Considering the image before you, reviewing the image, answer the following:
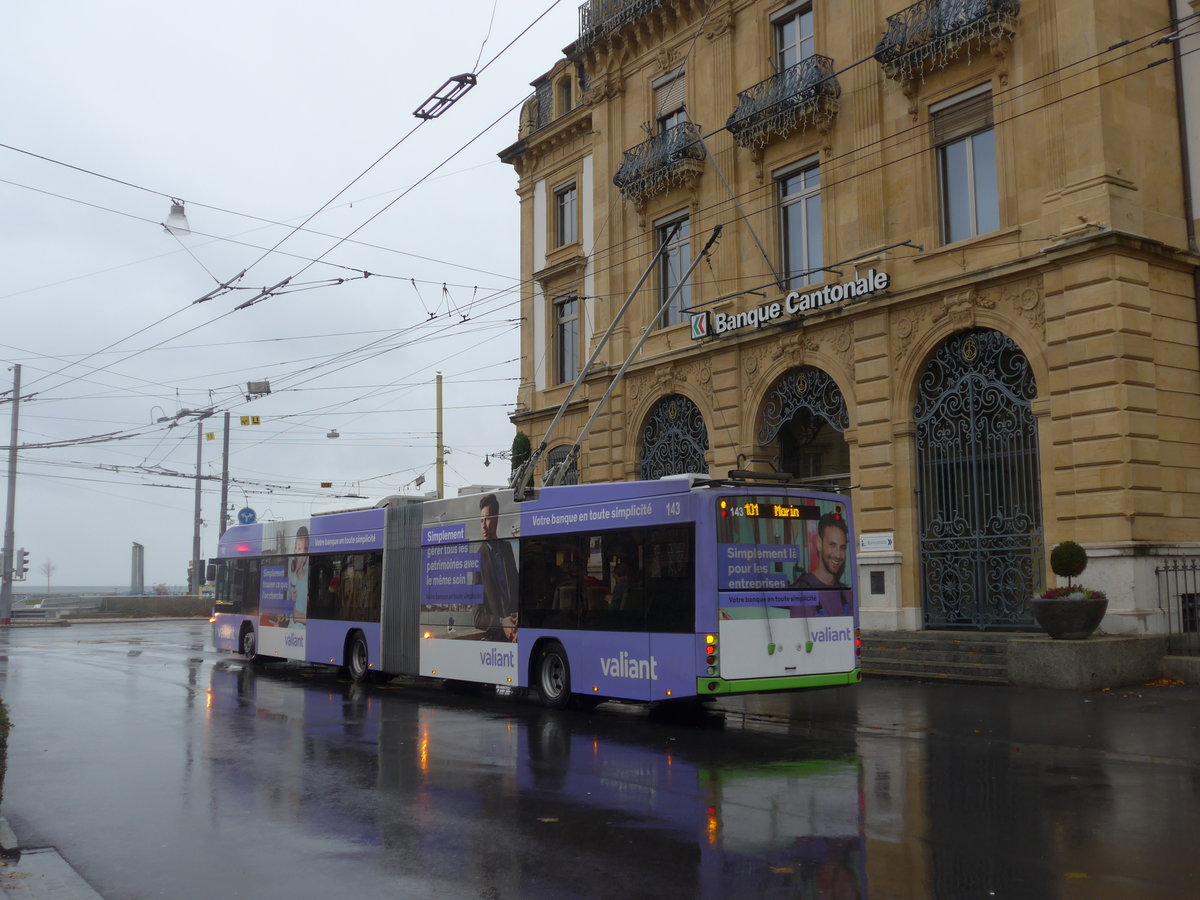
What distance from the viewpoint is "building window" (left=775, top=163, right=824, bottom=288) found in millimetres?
24609

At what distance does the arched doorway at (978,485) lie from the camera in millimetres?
19594

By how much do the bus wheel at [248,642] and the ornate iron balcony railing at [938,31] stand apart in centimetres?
1825

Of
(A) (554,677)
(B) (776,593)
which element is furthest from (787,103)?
(A) (554,677)

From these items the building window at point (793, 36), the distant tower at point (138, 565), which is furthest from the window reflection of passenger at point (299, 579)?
the distant tower at point (138, 565)

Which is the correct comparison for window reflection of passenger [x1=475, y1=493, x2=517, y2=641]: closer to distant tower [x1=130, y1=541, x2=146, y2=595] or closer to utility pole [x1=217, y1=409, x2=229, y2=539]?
utility pole [x1=217, y1=409, x2=229, y2=539]

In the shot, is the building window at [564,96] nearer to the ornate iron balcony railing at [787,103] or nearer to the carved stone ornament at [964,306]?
the ornate iron balcony railing at [787,103]

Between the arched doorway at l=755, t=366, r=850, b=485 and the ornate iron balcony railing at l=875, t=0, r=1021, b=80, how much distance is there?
255 inches

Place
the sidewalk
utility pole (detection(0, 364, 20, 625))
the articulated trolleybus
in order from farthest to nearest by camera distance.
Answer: utility pole (detection(0, 364, 20, 625))
the articulated trolleybus
the sidewalk

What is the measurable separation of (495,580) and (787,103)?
13375 millimetres

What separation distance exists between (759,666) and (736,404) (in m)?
13.2

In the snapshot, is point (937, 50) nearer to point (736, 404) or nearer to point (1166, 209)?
point (1166, 209)

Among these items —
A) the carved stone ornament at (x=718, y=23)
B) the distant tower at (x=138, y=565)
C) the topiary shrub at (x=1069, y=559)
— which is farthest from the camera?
the distant tower at (x=138, y=565)

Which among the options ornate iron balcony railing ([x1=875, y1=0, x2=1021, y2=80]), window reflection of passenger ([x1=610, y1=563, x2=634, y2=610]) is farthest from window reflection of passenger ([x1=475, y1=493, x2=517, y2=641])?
ornate iron balcony railing ([x1=875, y1=0, x2=1021, y2=80])

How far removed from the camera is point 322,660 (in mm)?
21609
